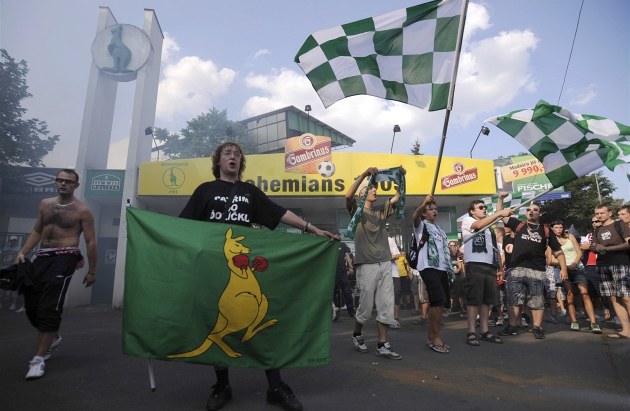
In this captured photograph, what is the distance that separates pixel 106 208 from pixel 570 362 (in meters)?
15.8

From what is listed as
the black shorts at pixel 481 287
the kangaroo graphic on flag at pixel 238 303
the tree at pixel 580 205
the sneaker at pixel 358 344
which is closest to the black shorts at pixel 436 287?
the black shorts at pixel 481 287

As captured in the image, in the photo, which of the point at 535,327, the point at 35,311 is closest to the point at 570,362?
the point at 535,327

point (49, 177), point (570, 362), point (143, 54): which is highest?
point (143, 54)

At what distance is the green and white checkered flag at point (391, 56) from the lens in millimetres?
3777

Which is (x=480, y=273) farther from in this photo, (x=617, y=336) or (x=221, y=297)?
(x=221, y=297)

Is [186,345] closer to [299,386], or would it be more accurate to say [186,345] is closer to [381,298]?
[299,386]

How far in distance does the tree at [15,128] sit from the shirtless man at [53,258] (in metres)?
13.9

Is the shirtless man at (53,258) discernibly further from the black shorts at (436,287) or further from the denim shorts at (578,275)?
the denim shorts at (578,275)

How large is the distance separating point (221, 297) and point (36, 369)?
202cm

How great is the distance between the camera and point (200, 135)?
32.4 metres

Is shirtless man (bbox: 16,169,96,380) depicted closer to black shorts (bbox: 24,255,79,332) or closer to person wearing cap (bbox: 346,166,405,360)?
black shorts (bbox: 24,255,79,332)

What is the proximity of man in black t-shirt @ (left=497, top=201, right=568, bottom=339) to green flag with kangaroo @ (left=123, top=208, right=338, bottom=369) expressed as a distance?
3907mm

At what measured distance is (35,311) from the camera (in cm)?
348

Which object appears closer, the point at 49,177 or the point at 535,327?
the point at 535,327
